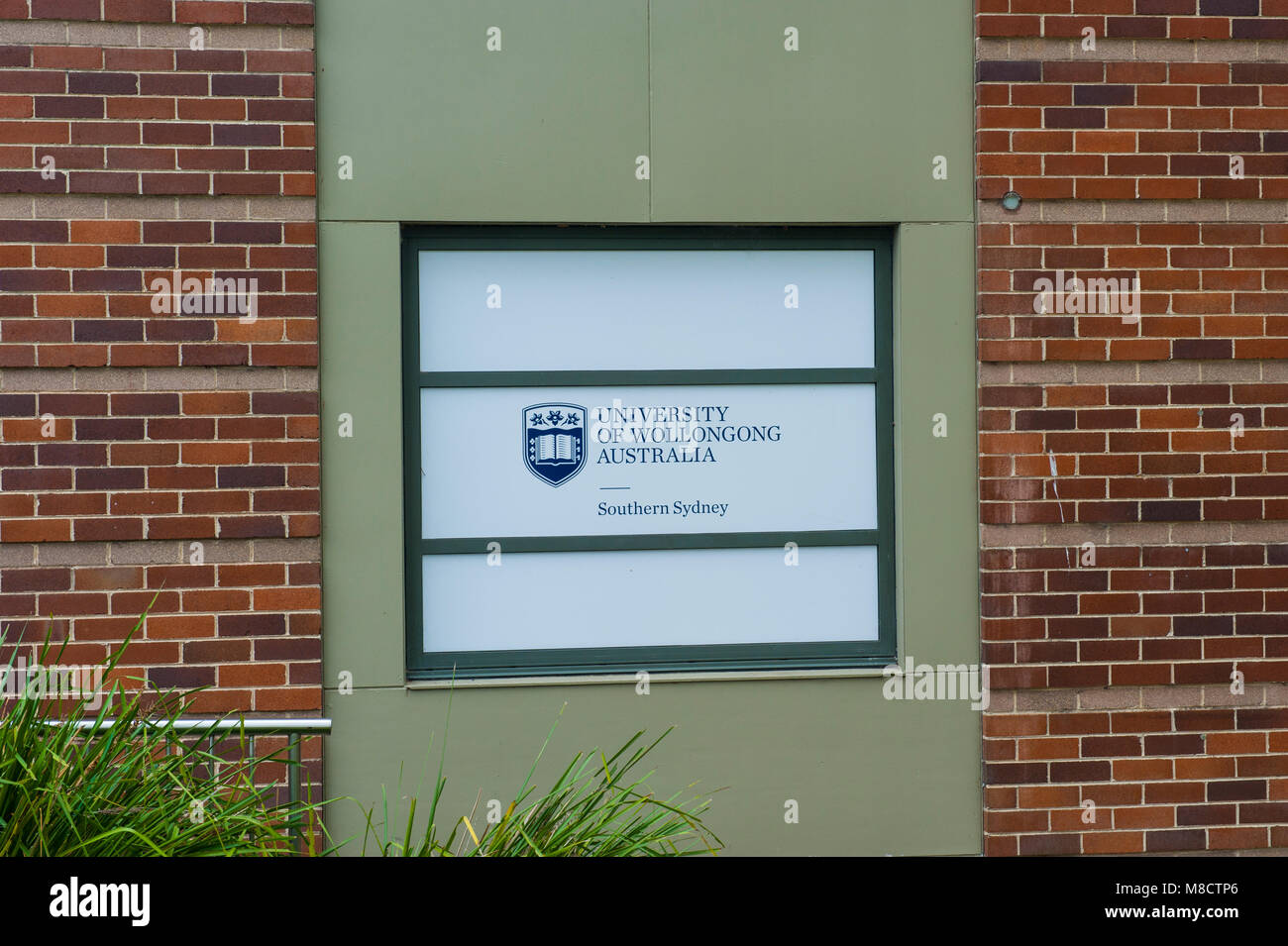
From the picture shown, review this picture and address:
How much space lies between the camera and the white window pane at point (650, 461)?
17.0 ft

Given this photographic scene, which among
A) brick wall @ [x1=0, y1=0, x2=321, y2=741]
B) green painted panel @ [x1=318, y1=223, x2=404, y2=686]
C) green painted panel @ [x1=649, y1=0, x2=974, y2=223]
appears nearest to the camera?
brick wall @ [x1=0, y1=0, x2=321, y2=741]

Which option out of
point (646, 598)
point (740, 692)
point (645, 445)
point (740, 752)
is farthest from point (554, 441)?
point (740, 752)

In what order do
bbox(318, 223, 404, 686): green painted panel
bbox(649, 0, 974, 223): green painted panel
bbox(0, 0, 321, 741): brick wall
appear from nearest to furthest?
bbox(0, 0, 321, 741): brick wall
bbox(318, 223, 404, 686): green painted panel
bbox(649, 0, 974, 223): green painted panel

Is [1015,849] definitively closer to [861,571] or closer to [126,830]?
[861,571]

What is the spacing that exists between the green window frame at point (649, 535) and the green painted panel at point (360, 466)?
14 cm

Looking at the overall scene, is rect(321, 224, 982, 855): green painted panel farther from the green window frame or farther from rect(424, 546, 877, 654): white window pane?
rect(424, 546, 877, 654): white window pane

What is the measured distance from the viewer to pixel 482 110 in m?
5.03

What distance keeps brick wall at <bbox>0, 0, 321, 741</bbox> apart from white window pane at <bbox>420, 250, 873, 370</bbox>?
724 mm

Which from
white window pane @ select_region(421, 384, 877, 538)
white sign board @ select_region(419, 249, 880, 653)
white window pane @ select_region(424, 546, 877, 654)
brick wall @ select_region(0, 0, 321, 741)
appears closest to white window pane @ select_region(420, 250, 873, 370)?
white sign board @ select_region(419, 249, 880, 653)

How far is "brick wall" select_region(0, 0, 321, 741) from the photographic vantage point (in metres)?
4.77

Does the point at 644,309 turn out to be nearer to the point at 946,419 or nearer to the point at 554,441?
the point at 554,441

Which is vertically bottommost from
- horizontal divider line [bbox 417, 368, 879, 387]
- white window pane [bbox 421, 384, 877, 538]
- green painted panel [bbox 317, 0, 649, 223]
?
white window pane [bbox 421, 384, 877, 538]

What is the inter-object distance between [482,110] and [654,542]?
2.19 m

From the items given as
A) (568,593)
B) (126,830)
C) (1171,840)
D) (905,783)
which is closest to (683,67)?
(568,593)
